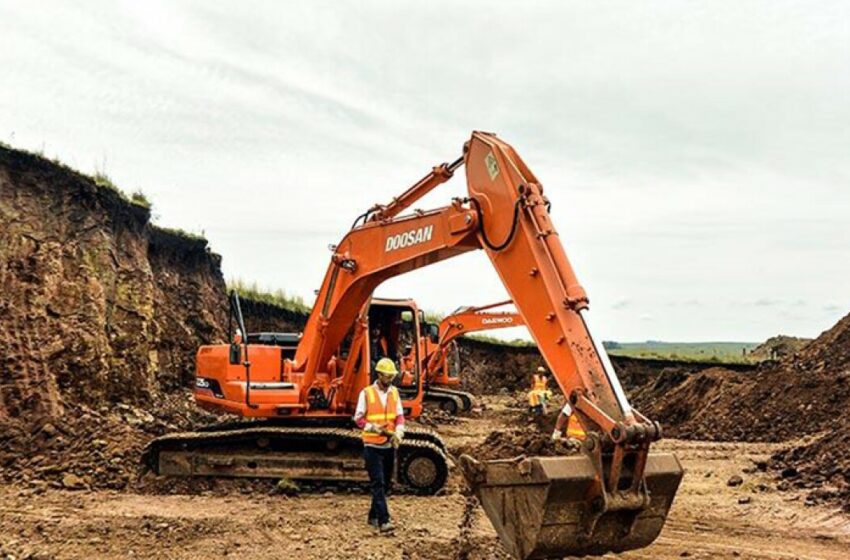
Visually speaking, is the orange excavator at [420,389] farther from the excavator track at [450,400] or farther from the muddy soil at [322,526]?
the excavator track at [450,400]

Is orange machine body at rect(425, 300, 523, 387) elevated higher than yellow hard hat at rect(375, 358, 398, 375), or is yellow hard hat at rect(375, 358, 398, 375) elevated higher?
orange machine body at rect(425, 300, 523, 387)

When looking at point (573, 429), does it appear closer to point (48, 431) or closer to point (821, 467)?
point (821, 467)

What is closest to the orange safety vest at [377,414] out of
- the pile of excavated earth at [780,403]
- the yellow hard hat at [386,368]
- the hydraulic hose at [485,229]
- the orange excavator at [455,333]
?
the yellow hard hat at [386,368]

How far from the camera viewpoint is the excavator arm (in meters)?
4.96

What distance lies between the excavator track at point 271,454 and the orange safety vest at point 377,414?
5.13 feet

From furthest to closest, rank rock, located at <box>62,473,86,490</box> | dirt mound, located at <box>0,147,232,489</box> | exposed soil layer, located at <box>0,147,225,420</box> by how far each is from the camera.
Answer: exposed soil layer, located at <box>0,147,225,420</box> → dirt mound, located at <box>0,147,232,489</box> → rock, located at <box>62,473,86,490</box>

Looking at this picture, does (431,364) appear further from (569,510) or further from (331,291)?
(569,510)

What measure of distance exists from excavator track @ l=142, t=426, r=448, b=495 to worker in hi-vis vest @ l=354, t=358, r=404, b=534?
1.54 m

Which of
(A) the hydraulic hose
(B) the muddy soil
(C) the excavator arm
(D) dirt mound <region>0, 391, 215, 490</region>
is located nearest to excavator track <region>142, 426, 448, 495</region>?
(B) the muddy soil

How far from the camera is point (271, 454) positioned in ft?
31.6

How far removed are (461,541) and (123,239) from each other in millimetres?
10318

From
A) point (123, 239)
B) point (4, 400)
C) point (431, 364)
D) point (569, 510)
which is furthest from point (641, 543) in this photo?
point (431, 364)

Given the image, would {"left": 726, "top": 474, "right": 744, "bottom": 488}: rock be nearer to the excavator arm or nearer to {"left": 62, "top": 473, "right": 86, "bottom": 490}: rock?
the excavator arm

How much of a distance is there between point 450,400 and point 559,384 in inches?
631
